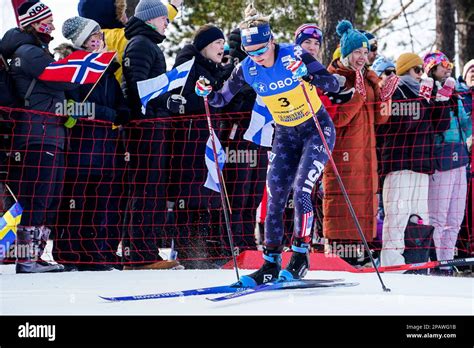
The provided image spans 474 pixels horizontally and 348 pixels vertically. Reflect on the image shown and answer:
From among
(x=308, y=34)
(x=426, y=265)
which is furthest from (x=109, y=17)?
(x=426, y=265)

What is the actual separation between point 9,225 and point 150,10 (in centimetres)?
228

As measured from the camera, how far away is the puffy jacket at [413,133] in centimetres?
798

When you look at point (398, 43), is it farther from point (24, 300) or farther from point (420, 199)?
point (24, 300)

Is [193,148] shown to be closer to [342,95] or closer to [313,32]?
[342,95]

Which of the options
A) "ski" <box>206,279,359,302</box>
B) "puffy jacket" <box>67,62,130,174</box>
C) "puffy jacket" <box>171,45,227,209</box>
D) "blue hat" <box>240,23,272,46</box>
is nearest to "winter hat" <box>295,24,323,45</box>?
"puffy jacket" <box>171,45,227,209</box>

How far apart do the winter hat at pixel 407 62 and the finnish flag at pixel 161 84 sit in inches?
87.8

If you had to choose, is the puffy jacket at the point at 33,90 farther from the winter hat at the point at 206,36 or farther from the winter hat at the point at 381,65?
the winter hat at the point at 381,65

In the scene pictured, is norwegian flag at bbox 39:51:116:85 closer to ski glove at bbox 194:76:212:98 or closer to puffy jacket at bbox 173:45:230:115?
puffy jacket at bbox 173:45:230:115

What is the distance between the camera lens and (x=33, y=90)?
7078mm

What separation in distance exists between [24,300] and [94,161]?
2.00 m

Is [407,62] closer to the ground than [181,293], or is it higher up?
higher up

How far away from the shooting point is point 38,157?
704 cm
